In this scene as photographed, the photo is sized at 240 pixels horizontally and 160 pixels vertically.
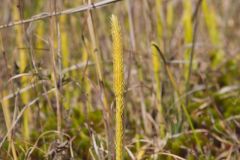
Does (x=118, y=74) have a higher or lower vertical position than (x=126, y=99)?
higher

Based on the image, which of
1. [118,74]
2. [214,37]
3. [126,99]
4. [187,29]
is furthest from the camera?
[214,37]

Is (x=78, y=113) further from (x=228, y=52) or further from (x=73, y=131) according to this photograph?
(x=228, y=52)

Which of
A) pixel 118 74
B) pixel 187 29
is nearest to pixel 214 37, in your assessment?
pixel 187 29

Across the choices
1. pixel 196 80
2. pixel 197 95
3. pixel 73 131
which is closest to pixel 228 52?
pixel 196 80

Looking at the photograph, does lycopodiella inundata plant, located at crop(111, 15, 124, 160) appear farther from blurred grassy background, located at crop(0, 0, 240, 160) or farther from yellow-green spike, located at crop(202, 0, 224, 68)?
yellow-green spike, located at crop(202, 0, 224, 68)

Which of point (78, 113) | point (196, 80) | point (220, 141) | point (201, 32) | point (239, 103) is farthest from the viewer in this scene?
point (201, 32)

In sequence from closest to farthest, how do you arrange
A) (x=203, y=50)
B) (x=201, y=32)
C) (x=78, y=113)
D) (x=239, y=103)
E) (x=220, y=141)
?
(x=220, y=141) < (x=239, y=103) < (x=78, y=113) < (x=203, y=50) < (x=201, y=32)

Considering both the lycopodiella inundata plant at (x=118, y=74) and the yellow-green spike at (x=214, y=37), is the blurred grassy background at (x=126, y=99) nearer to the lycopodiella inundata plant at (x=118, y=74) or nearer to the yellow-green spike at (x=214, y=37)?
the yellow-green spike at (x=214, y=37)

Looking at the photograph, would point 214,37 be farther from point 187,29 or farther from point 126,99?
point 126,99
